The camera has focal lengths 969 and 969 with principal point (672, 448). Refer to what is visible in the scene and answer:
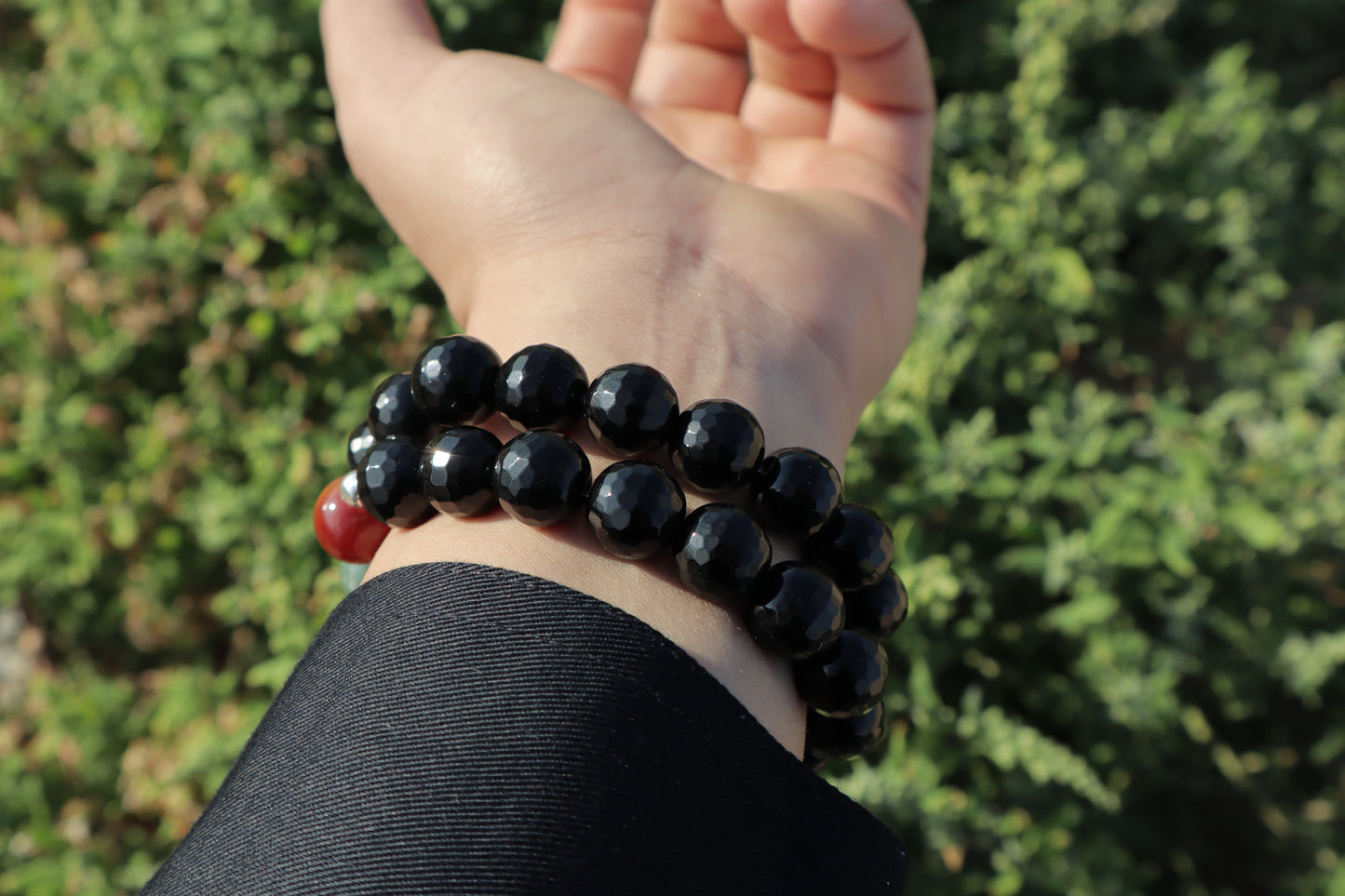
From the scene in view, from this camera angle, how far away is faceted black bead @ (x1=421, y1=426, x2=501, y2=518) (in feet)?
5.36

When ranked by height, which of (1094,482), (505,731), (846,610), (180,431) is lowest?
(180,431)

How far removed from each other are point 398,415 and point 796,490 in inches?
30.0

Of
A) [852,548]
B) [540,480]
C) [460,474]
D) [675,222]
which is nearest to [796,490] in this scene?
[852,548]

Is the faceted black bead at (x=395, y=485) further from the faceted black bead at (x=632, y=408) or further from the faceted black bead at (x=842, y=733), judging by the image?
the faceted black bead at (x=842, y=733)

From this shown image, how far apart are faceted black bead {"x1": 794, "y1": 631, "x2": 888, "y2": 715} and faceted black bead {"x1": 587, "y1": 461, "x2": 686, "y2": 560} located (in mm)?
337

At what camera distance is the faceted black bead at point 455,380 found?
1717 mm

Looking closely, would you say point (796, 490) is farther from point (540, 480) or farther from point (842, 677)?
point (540, 480)

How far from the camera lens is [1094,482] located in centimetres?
299

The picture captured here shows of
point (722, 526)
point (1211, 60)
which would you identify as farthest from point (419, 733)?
point (1211, 60)

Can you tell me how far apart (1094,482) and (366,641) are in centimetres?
235

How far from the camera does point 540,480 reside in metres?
1.57

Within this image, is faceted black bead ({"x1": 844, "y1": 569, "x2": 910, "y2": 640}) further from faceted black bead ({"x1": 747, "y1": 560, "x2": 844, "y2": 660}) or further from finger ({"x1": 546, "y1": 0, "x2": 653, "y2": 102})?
finger ({"x1": 546, "y1": 0, "x2": 653, "y2": 102})

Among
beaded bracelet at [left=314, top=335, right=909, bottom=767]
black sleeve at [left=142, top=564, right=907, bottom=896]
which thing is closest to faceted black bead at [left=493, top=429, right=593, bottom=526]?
beaded bracelet at [left=314, top=335, right=909, bottom=767]

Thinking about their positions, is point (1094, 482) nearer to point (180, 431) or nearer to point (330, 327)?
point (330, 327)
